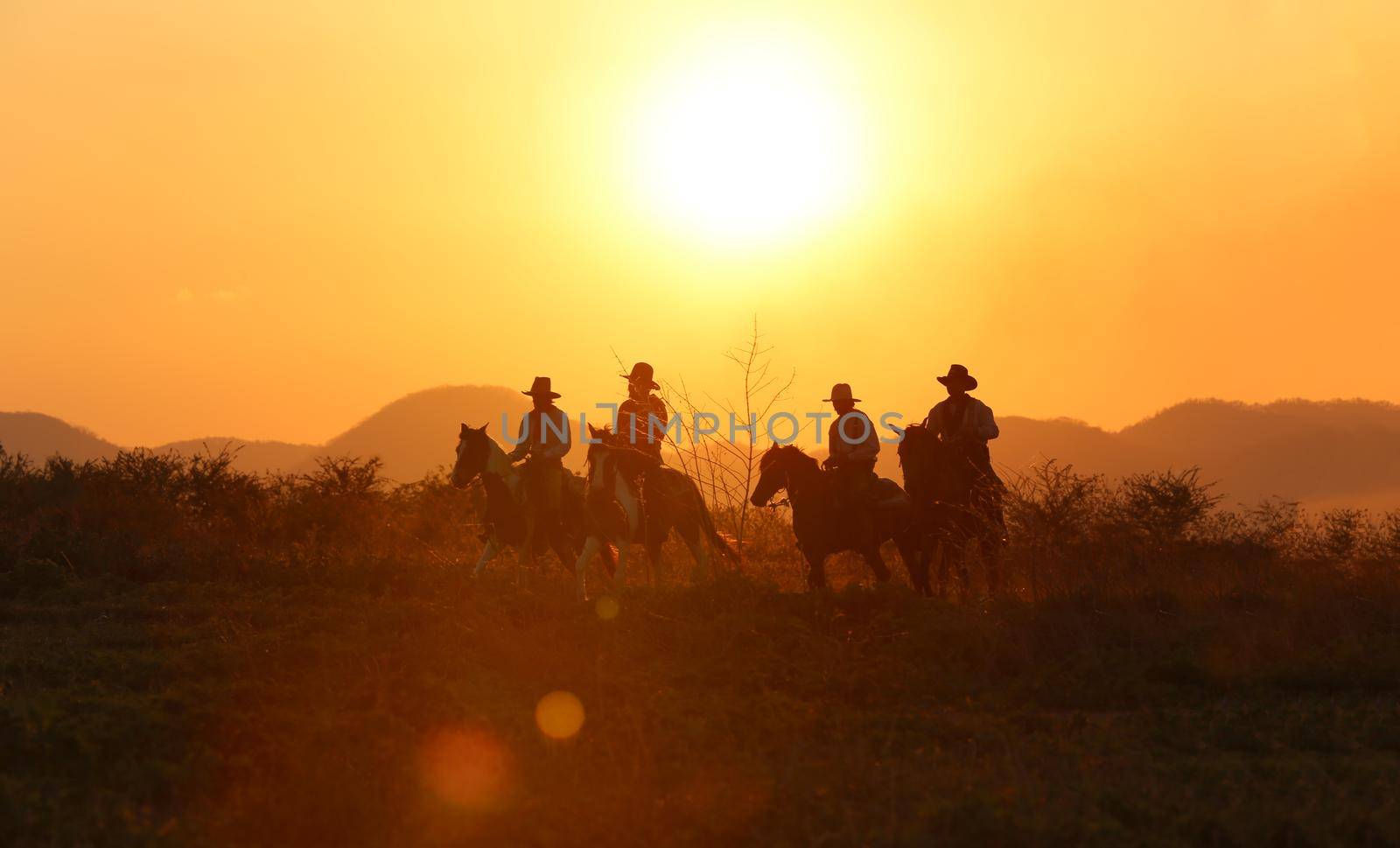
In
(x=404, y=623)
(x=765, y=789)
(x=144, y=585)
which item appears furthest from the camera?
(x=144, y=585)

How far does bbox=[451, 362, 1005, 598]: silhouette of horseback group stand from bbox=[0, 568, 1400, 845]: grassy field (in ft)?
4.77

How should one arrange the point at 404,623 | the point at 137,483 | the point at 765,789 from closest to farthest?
the point at 765,789
the point at 404,623
the point at 137,483

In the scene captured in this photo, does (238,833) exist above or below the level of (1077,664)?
below

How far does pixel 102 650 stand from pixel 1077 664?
747 cm

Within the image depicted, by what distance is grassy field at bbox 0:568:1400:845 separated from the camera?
5.99m

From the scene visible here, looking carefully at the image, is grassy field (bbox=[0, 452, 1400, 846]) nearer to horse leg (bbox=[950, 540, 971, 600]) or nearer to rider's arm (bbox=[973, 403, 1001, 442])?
horse leg (bbox=[950, 540, 971, 600])

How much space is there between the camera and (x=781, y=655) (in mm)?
9867

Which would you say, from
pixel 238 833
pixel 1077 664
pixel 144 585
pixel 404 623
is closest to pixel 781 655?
pixel 1077 664

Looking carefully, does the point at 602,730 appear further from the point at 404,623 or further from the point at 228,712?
the point at 404,623

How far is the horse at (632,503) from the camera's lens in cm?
1346

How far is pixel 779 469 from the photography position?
506 inches

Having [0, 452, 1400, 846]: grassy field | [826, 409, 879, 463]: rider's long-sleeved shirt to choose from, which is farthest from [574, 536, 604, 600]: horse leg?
[826, 409, 879, 463]: rider's long-sleeved shirt

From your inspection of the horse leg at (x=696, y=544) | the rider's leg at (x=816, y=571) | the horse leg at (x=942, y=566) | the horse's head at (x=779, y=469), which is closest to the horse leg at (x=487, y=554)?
the horse leg at (x=696, y=544)

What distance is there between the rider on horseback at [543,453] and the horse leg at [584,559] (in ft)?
3.20
